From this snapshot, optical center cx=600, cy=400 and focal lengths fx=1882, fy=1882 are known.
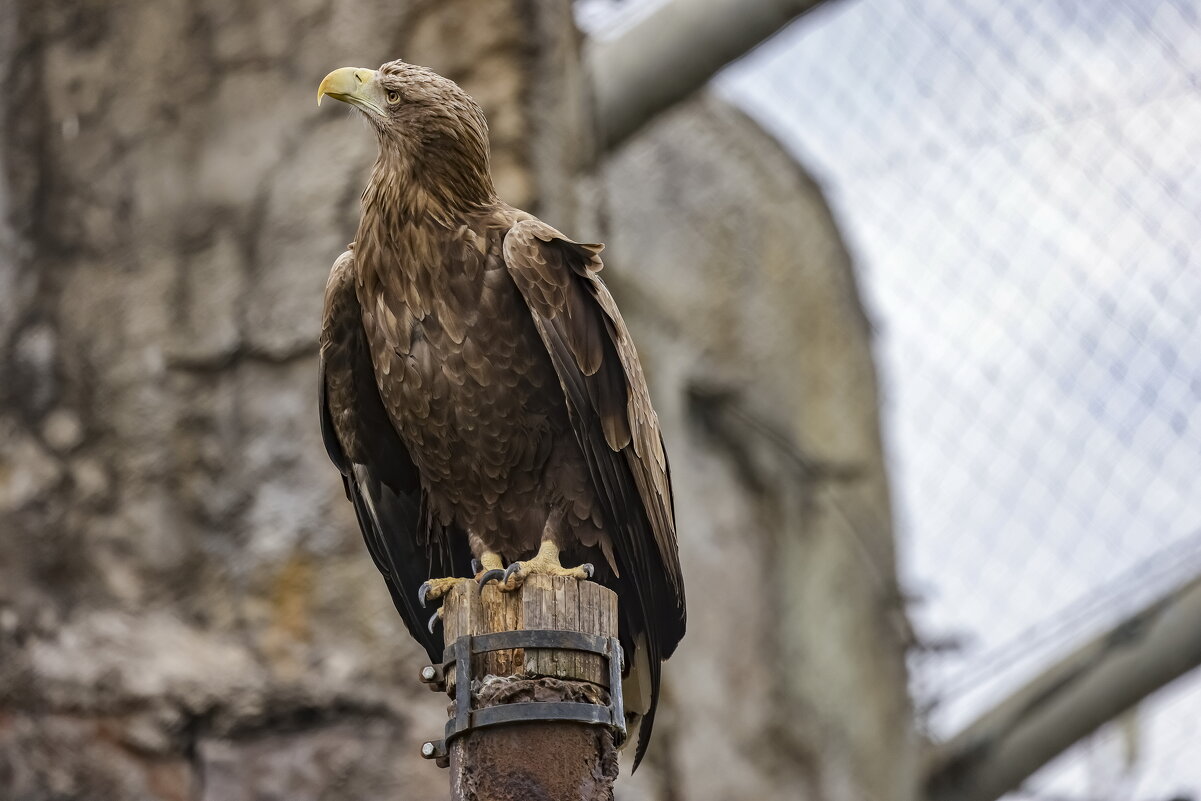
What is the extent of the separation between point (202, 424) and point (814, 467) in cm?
249

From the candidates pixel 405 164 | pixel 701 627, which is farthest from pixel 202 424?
pixel 405 164

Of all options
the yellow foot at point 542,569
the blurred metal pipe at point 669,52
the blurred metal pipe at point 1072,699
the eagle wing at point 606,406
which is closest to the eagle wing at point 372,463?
the yellow foot at point 542,569

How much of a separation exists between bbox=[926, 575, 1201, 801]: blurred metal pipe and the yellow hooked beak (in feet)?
8.75

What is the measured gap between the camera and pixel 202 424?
5.09 meters

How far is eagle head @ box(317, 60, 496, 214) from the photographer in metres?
3.14

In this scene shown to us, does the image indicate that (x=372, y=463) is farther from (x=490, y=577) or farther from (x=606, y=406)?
(x=490, y=577)

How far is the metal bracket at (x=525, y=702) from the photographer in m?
2.46

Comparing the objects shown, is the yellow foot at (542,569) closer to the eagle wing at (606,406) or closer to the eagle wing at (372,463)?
the eagle wing at (606,406)

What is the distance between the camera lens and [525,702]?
2467 mm

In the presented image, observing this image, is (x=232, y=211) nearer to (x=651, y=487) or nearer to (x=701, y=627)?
(x=701, y=627)

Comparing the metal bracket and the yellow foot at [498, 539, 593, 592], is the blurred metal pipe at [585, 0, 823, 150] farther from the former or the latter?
the metal bracket

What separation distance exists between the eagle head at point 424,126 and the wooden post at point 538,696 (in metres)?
0.82

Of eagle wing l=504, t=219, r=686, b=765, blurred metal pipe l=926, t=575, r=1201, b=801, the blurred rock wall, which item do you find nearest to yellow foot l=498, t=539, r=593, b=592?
eagle wing l=504, t=219, r=686, b=765

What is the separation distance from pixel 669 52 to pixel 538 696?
9.20ft
